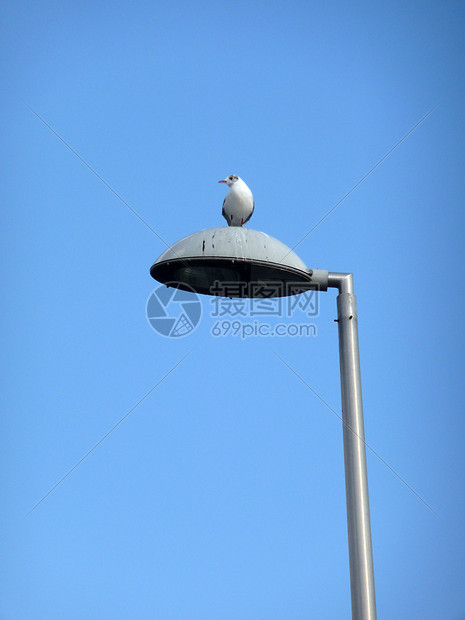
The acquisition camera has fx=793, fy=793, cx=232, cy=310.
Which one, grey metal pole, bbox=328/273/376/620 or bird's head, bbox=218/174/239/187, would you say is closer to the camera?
grey metal pole, bbox=328/273/376/620

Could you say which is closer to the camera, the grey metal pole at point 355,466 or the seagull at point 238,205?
the grey metal pole at point 355,466

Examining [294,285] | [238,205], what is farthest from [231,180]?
[294,285]

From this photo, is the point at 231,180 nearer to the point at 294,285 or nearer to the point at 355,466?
the point at 294,285

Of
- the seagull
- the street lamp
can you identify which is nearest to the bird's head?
the seagull

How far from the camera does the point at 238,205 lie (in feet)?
19.4

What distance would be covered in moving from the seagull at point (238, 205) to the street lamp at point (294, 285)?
759mm

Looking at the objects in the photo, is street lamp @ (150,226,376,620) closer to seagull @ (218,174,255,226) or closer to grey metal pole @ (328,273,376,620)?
grey metal pole @ (328,273,376,620)

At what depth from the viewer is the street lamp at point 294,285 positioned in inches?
169

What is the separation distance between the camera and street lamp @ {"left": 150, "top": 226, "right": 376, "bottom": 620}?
14.0 ft

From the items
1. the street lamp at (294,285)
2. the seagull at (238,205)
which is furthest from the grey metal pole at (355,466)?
the seagull at (238,205)

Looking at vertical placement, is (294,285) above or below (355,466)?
above

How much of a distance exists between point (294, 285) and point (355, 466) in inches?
52.8

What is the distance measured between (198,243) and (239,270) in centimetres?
32

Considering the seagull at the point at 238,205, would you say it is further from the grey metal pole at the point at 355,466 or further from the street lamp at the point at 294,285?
the grey metal pole at the point at 355,466
